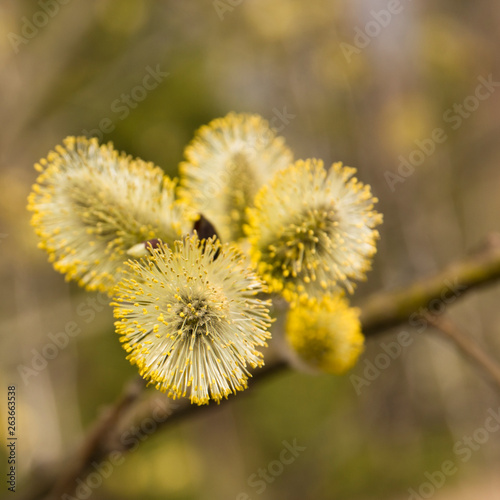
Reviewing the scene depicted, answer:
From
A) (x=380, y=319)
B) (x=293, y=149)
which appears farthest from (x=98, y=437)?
(x=293, y=149)

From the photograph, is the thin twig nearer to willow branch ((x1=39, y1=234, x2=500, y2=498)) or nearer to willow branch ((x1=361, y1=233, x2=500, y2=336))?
willow branch ((x1=39, y1=234, x2=500, y2=498))

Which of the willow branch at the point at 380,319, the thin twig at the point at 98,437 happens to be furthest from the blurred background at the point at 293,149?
the willow branch at the point at 380,319

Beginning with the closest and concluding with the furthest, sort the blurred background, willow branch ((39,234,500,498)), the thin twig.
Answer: the thin twig → willow branch ((39,234,500,498)) → the blurred background

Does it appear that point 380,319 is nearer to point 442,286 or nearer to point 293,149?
point 442,286

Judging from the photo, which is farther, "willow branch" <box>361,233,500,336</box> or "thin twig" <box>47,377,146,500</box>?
"willow branch" <box>361,233,500,336</box>

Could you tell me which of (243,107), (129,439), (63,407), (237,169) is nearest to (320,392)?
(63,407)

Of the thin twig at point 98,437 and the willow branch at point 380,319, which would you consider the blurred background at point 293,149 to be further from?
the willow branch at point 380,319

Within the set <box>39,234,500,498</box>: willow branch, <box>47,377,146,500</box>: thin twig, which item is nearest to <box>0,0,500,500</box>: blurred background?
<box>47,377,146,500</box>: thin twig
